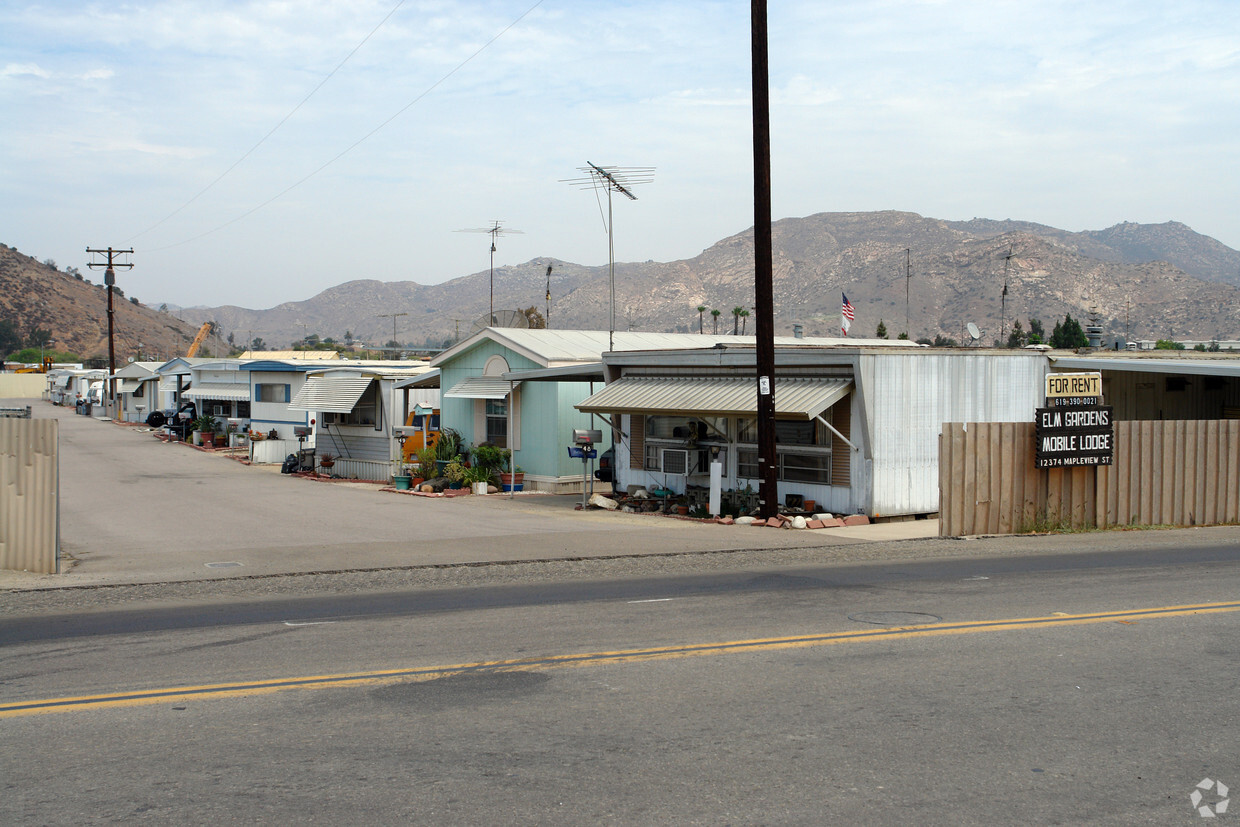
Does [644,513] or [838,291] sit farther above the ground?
[838,291]

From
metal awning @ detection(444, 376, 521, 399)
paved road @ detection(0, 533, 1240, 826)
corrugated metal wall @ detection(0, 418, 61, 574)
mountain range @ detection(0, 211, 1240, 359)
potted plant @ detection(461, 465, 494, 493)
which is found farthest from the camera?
mountain range @ detection(0, 211, 1240, 359)

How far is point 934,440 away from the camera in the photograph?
63.7 ft

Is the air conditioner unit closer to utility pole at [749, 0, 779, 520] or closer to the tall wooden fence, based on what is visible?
utility pole at [749, 0, 779, 520]

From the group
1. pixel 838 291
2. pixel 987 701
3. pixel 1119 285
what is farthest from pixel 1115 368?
pixel 838 291

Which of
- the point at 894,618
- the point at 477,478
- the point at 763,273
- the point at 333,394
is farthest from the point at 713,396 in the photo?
the point at 333,394

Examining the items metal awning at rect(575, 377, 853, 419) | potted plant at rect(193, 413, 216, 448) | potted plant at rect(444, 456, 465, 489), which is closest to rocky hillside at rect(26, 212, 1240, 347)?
potted plant at rect(193, 413, 216, 448)

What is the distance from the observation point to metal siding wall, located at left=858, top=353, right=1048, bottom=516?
61.1 ft

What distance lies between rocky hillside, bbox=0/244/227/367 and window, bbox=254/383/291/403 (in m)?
99.2

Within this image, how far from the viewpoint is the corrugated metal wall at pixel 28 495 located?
13055mm

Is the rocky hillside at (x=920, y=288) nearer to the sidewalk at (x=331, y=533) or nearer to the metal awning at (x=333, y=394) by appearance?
the metal awning at (x=333, y=394)

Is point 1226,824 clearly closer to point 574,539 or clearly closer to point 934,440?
point 574,539

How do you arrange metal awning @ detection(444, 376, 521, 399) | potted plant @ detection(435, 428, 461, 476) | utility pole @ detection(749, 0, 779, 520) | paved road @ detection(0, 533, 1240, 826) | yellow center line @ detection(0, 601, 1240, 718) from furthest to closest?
potted plant @ detection(435, 428, 461, 476) → metal awning @ detection(444, 376, 521, 399) → utility pole @ detection(749, 0, 779, 520) → yellow center line @ detection(0, 601, 1240, 718) → paved road @ detection(0, 533, 1240, 826)

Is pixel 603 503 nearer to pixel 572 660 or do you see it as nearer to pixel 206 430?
pixel 572 660

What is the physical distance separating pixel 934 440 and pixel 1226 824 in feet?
49.0
